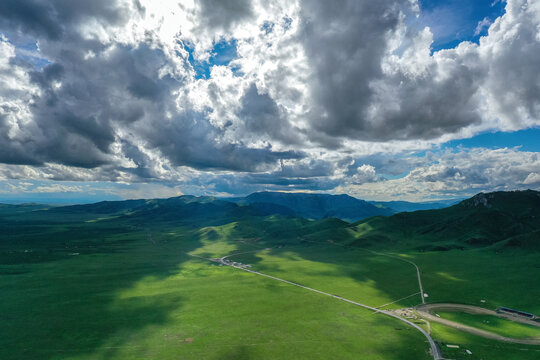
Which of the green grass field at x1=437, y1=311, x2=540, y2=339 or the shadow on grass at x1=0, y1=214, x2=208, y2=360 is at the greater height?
the green grass field at x1=437, y1=311, x2=540, y2=339

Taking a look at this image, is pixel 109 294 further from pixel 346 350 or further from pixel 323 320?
pixel 346 350

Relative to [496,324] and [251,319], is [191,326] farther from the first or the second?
[496,324]

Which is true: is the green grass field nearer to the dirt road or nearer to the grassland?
the dirt road

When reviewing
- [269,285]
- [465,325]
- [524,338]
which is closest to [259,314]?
[269,285]

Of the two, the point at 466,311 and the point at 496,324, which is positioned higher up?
the point at 496,324

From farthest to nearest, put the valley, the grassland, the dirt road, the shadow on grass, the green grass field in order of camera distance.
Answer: the green grass field → the shadow on grass → the dirt road → the grassland → the valley

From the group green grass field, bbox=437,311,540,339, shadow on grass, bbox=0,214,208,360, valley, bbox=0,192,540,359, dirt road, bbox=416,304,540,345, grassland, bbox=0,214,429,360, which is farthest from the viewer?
green grass field, bbox=437,311,540,339

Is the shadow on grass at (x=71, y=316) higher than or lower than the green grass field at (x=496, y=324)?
lower

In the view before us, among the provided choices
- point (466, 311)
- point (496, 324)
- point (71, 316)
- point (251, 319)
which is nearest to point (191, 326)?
point (251, 319)

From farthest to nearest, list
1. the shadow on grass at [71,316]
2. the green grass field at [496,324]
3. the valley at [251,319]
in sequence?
1. the green grass field at [496,324]
2. the shadow on grass at [71,316]
3. the valley at [251,319]

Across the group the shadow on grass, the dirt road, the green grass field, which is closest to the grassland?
the shadow on grass

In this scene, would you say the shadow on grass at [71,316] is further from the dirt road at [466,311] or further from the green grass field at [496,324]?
the green grass field at [496,324]

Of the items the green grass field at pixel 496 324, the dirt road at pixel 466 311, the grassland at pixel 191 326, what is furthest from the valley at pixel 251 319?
the dirt road at pixel 466 311
